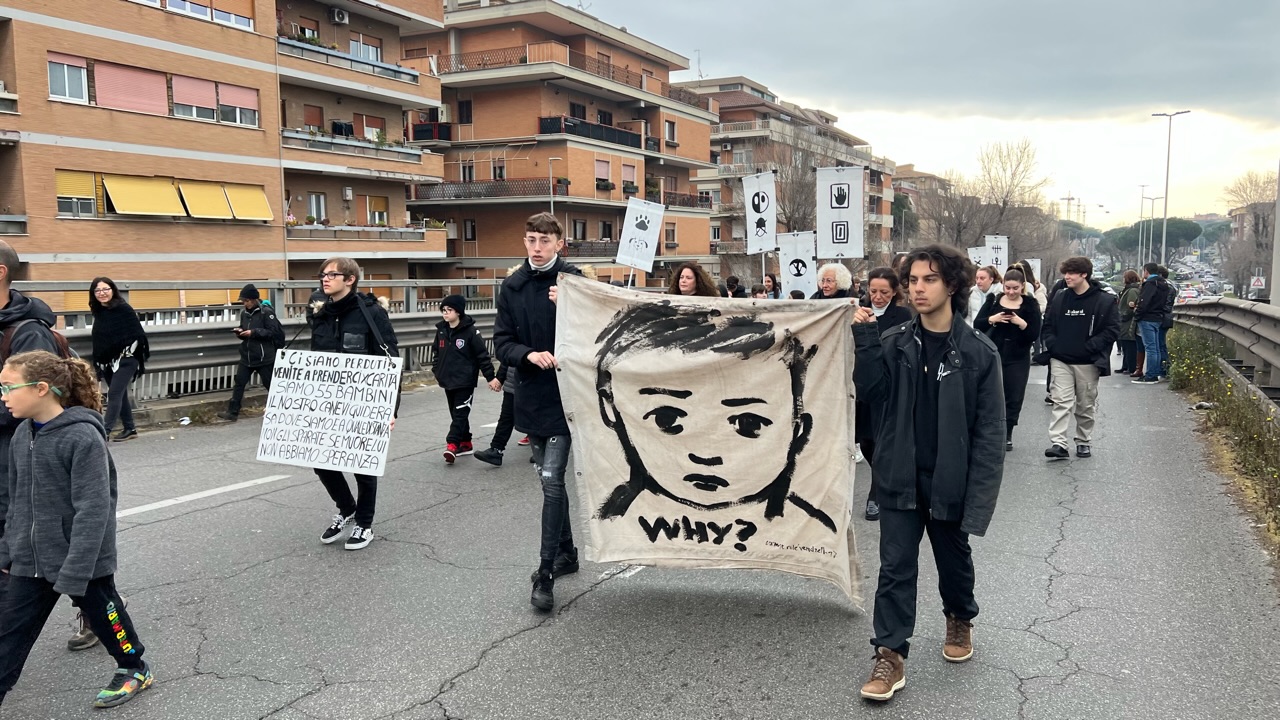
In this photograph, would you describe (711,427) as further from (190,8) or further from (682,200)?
(682,200)

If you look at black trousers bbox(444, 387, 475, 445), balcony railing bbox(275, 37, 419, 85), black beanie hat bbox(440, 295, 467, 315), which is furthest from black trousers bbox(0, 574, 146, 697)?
balcony railing bbox(275, 37, 419, 85)

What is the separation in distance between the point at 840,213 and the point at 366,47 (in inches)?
1257

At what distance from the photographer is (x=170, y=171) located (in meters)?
30.0

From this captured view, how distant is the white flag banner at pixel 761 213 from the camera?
1475 cm

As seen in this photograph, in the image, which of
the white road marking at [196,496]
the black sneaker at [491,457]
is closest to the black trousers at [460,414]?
the black sneaker at [491,457]

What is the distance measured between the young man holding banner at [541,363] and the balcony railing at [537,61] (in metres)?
45.0

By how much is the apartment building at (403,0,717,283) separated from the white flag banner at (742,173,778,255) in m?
33.9

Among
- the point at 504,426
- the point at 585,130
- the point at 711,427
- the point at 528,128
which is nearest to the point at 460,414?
the point at 504,426

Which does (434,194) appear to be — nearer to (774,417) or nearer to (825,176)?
(825,176)

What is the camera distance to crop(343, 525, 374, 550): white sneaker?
609 centimetres

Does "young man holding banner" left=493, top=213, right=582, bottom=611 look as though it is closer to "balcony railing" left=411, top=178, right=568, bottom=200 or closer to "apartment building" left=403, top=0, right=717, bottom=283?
"apartment building" left=403, top=0, right=717, bottom=283

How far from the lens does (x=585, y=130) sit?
1991 inches

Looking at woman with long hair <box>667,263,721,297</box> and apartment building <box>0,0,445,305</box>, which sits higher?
apartment building <box>0,0,445,305</box>

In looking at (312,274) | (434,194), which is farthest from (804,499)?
(434,194)
